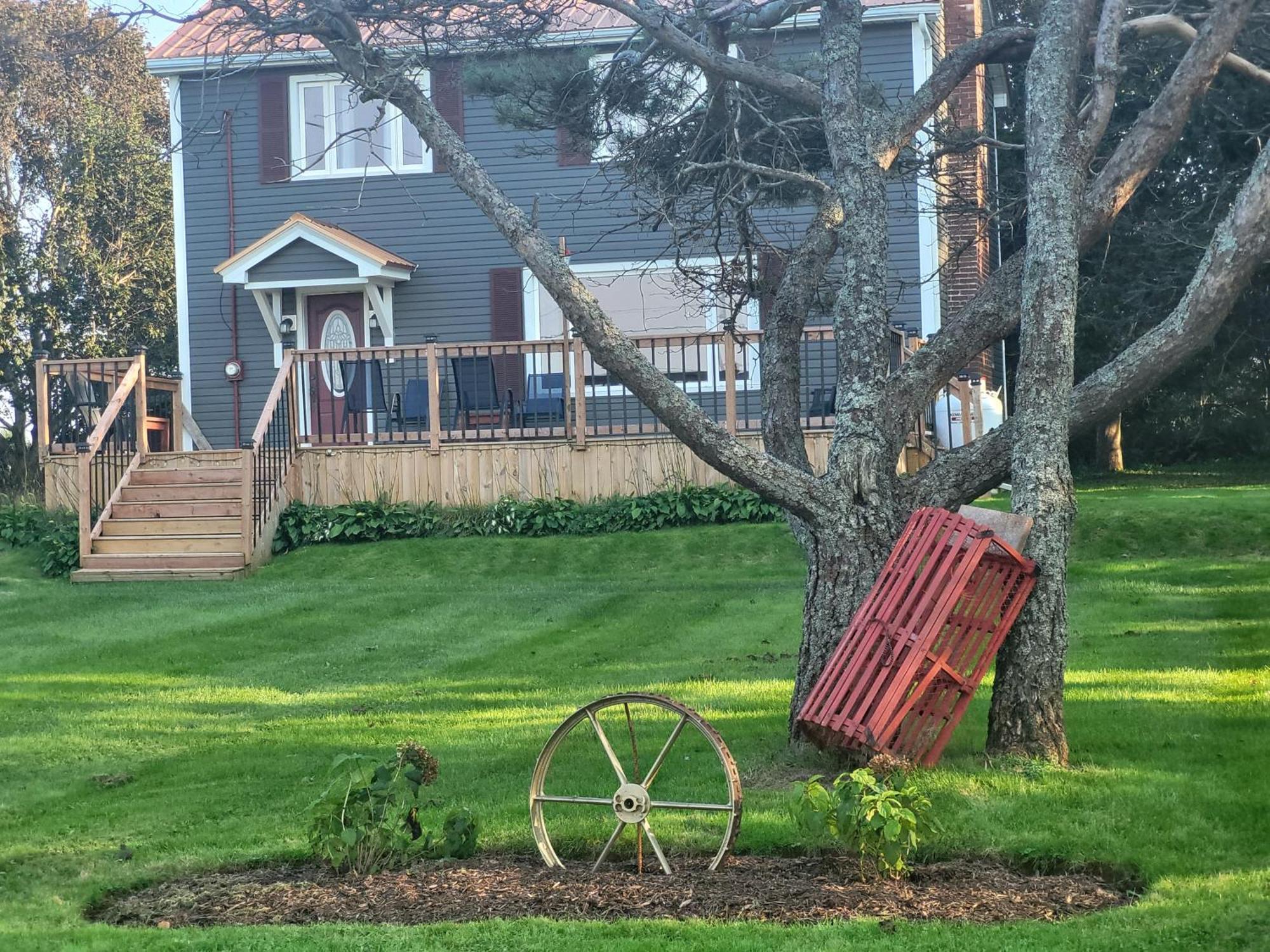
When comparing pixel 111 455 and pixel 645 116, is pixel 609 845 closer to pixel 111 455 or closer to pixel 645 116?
pixel 645 116

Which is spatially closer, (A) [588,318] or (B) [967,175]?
(A) [588,318]

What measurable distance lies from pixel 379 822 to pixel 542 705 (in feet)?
8.85

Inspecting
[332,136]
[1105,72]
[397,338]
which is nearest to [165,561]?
[397,338]

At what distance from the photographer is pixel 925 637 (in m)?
5.41

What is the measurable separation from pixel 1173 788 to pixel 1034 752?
554 mm

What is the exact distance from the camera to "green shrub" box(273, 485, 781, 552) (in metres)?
13.9

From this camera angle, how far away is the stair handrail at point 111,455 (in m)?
13.6

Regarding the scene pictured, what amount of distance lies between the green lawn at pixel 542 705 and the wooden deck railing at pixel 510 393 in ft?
5.25

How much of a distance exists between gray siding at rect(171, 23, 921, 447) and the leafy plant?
46.7 feet

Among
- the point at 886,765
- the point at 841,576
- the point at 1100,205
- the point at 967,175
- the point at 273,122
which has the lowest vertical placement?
the point at 886,765

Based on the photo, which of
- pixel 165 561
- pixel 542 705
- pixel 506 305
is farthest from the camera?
pixel 506 305

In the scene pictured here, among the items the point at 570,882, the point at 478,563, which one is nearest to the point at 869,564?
the point at 570,882

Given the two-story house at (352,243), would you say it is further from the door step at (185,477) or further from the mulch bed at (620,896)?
the mulch bed at (620,896)

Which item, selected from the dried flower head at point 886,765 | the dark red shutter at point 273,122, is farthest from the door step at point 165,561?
the dried flower head at point 886,765
